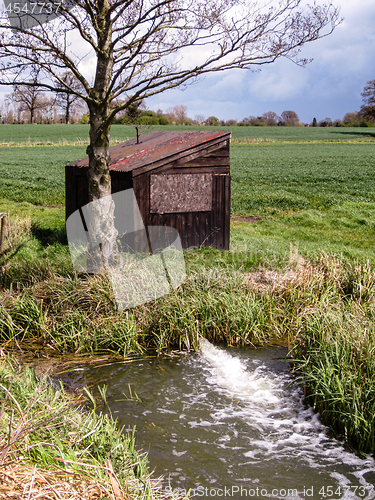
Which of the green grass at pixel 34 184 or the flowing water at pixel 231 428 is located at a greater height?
the green grass at pixel 34 184

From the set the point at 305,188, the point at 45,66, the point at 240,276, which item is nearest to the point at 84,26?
the point at 45,66

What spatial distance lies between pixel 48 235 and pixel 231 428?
26.3 ft

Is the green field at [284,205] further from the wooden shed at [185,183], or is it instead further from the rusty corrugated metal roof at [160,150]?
the rusty corrugated metal roof at [160,150]

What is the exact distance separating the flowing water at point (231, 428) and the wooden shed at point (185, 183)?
4031mm

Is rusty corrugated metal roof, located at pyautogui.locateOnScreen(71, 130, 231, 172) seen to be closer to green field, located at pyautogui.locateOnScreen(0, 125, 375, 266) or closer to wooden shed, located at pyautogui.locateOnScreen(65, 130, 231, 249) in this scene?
wooden shed, located at pyautogui.locateOnScreen(65, 130, 231, 249)

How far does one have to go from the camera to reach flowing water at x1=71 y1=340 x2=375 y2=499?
3857mm

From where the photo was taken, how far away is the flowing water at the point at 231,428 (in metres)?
3.86

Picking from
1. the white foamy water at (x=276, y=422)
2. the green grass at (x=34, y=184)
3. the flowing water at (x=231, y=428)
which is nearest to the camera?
the flowing water at (x=231, y=428)

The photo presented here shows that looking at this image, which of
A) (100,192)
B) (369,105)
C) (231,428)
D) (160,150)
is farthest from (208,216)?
(369,105)

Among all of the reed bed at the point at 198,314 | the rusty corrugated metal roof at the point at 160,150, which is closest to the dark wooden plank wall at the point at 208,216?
the rusty corrugated metal roof at the point at 160,150

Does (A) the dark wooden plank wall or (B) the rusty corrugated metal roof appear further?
(A) the dark wooden plank wall

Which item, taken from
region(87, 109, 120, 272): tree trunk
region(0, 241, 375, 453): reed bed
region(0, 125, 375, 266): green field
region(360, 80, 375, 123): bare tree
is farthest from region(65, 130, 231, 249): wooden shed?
region(360, 80, 375, 123): bare tree

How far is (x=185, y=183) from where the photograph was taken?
31.9 ft

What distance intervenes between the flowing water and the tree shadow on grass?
551 centimetres
